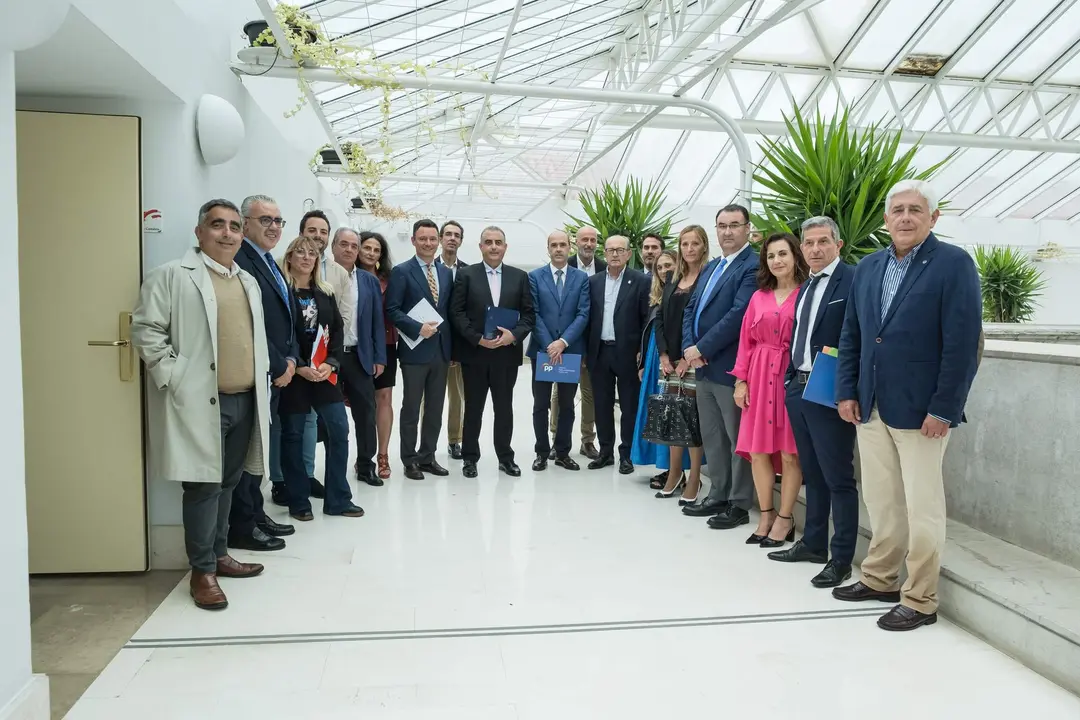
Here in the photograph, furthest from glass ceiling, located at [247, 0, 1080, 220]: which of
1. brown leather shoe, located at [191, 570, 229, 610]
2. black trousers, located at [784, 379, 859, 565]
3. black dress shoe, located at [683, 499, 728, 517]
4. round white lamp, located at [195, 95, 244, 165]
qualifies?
brown leather shoe, located at [191, 570, 229, 610]

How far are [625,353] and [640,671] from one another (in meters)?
2.85

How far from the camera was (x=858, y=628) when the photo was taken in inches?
108

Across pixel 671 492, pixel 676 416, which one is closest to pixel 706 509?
pixel 671 492

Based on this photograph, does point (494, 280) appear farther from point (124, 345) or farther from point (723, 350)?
point (124, 345)

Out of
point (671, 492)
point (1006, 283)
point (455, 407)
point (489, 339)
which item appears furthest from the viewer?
point (1006, 283)

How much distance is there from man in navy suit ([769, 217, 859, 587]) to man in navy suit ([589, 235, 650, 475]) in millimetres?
1801

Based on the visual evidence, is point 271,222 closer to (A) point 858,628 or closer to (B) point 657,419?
(B) point 657,419

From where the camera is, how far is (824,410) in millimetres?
3119

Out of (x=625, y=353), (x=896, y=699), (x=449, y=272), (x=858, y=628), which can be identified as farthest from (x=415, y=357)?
(x=896, y=699)

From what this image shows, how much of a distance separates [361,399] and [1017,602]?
10.7 ft

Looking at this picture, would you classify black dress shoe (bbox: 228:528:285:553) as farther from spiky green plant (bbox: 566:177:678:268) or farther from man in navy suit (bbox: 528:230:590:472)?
spiky green plant (bbox: 566:177:678:268)

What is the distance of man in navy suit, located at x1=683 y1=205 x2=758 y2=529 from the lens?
3885mm

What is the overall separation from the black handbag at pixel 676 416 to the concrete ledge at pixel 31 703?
2.97 metres

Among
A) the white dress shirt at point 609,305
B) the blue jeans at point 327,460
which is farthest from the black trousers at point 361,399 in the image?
the white dress shirt at point 609,305
